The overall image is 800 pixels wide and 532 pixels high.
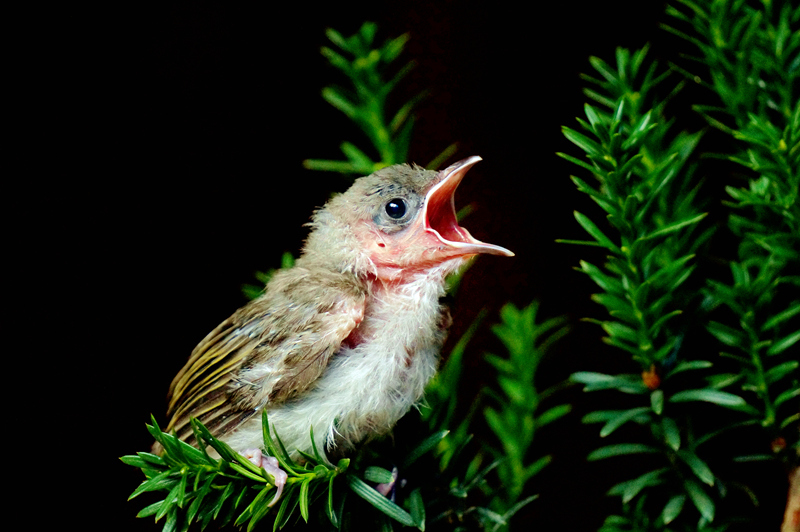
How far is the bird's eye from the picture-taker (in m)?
0.78

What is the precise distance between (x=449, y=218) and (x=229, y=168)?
2.03 feet

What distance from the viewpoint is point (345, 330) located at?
668 millimetres

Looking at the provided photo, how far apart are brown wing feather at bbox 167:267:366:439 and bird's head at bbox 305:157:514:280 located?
2.1 inches

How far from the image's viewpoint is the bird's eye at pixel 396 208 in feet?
2.55

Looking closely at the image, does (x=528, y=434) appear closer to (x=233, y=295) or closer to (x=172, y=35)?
(x=233, y=295)

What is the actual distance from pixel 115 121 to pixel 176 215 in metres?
0.21

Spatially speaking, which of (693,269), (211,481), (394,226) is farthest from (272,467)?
(693,269)

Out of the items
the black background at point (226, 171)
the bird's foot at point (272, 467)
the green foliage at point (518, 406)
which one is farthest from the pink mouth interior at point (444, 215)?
the black background at point (226, 171)

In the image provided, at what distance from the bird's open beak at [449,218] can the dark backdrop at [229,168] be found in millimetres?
521

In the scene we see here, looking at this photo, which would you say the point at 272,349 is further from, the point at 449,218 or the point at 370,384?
the point at 449,218

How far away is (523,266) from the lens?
1.36 metres

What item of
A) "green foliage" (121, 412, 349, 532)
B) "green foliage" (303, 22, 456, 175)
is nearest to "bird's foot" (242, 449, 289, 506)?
"green foliage" (121, 412, 349, 532)

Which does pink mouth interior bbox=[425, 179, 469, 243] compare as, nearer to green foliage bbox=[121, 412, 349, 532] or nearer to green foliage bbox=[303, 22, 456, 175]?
green foliage bbox=[303, 22, 456, 175]

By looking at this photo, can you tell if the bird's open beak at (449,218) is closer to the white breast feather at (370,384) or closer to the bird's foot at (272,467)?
the white breast feather at (370,384)
